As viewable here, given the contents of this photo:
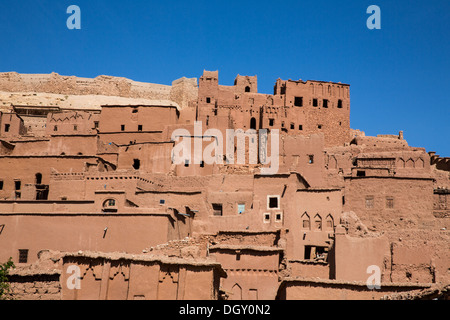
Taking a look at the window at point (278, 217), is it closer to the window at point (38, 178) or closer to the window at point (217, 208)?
the window at point (217, 208)

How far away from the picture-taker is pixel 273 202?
31797mm

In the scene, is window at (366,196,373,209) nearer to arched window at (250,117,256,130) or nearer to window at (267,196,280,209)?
window at (267,196,280,209)

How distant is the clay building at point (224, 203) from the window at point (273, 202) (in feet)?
0.17

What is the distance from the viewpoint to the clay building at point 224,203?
21.5 metres

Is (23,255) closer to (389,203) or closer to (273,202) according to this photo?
(273,202)

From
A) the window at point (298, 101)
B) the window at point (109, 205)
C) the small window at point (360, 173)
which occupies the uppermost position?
the window at point (298, 101)

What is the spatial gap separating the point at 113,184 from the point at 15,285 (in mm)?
14609

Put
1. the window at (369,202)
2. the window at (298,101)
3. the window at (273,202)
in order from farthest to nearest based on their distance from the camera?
the window at (298,101)
the window at (369,202)
the window at (273,202)

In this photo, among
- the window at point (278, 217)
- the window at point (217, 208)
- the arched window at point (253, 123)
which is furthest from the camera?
the arched window at point (253, 123)

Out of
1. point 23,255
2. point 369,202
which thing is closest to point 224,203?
point 369,202

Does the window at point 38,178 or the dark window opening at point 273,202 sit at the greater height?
the window at point 38,178

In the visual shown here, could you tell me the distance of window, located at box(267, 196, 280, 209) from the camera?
1247 inches

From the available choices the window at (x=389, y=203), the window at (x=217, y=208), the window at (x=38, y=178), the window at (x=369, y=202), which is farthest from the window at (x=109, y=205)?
the window at (x=389, y=203)

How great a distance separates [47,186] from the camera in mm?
35094
